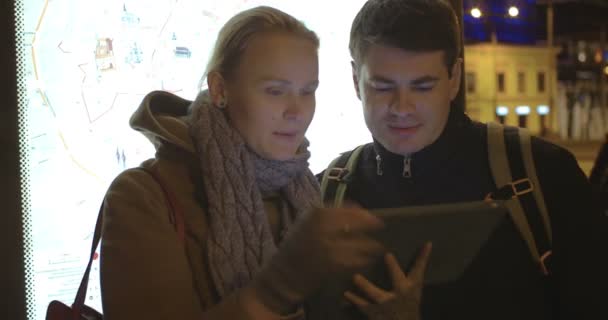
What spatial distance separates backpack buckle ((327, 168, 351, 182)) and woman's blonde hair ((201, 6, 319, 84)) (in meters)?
0.65

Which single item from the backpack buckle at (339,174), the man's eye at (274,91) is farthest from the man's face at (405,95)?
the man's eye at (274,91)

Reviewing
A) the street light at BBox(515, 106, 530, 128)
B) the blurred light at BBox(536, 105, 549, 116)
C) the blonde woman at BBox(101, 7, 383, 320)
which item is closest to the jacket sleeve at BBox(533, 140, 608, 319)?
the blonde woman at BBox(101, 7, 383, 320)

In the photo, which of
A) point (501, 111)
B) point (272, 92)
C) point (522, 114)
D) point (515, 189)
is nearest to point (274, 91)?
point (272, 92)

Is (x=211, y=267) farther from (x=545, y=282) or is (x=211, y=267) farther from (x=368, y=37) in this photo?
(x=545, y=282)

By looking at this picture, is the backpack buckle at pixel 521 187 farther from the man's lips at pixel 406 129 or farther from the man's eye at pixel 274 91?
the man's eye at pixel 274 91

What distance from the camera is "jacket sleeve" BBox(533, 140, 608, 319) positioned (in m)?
1.81

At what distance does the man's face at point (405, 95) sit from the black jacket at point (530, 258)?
0.31 ft

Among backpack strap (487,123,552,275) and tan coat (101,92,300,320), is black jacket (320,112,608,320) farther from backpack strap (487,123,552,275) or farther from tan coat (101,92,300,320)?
tan coat (101,92,300,320)

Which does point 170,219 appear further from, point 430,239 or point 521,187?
point 521,187

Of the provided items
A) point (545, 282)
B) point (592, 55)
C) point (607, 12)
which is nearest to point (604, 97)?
point (592, 55)

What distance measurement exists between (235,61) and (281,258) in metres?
0.53

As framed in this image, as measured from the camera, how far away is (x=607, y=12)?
10.7 metres

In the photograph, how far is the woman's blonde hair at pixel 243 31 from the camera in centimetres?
151

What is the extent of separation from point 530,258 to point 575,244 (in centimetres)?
13
